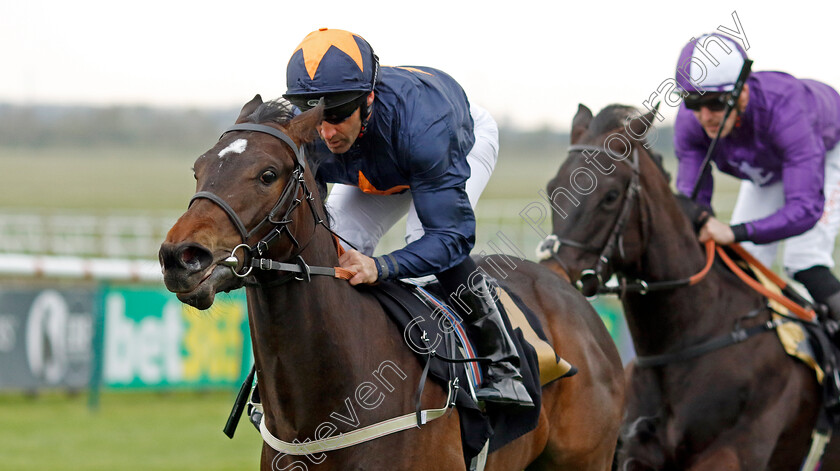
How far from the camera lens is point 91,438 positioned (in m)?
8.62

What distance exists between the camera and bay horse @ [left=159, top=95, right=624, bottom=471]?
2607 mm

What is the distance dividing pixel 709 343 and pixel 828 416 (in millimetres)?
717

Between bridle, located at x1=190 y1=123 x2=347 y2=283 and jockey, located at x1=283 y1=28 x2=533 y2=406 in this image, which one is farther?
jockey, located at x1=283 y1=28 x2=533 y2=406

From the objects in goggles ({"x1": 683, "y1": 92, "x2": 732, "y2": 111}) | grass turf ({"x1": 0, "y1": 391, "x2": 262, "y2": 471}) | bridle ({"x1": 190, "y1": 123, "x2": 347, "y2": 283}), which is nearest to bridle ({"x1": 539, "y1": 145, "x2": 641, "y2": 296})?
goggles ({"x1": 683, "y1": 92, "x2": 732, "y2": 111})

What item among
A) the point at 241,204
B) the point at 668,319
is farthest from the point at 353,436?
the point at 668,319

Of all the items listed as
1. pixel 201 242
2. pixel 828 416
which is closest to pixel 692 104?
pixel 828 416

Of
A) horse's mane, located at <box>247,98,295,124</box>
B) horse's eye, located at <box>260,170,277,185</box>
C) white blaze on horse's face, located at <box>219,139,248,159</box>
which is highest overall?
horse's mane, located at <box>247,98,295,124</box>

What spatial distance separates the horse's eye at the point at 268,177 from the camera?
2.75m

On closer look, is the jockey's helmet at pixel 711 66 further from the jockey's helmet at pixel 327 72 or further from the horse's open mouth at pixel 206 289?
the horse's open mouth at pixel 206 289

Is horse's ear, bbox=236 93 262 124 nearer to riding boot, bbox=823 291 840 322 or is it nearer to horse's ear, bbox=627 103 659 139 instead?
horse's ear, bbox=627 103 659 139

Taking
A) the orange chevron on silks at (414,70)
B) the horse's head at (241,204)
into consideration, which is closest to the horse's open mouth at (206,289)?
the horse's head at (241,204)

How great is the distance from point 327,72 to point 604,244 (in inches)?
81.2

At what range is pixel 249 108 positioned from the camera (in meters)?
3.06

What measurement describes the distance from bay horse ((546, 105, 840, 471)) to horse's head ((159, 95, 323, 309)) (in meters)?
1.96
